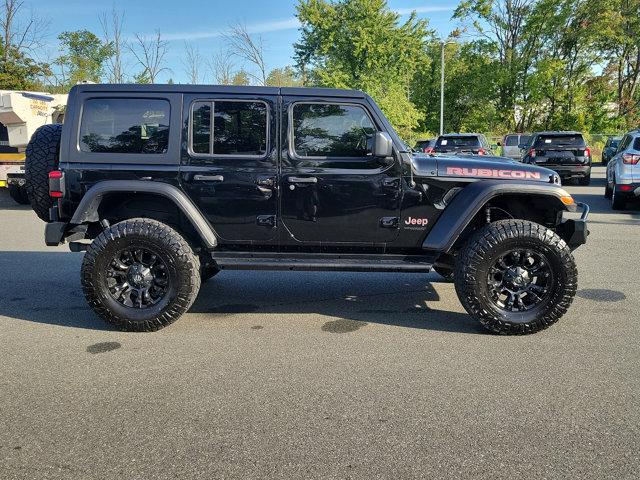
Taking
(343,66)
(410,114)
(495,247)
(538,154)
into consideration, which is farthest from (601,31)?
(495,247)

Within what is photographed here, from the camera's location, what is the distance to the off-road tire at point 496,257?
4.26 metres

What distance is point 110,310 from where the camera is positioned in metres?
4.40

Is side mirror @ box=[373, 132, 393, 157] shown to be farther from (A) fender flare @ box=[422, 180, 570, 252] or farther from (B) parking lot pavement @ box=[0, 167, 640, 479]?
(B) parking lot pavement @ box=[0, 167, 640, 479]

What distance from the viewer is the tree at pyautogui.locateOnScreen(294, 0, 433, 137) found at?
29.4 meters

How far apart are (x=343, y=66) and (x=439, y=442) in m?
29.7

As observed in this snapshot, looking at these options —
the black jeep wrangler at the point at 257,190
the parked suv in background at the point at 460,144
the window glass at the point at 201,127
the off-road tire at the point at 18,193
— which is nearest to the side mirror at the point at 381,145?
the black jeep wrangler at the point at 257,190

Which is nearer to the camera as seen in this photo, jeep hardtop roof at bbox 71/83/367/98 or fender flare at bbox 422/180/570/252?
fender flare at bbox 422/180/570/252

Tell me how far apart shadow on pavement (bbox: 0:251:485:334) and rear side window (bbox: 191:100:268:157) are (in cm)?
157

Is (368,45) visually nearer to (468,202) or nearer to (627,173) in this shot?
(627,173)

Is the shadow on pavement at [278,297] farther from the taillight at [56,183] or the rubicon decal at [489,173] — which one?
the rubicon decal at [489,173]

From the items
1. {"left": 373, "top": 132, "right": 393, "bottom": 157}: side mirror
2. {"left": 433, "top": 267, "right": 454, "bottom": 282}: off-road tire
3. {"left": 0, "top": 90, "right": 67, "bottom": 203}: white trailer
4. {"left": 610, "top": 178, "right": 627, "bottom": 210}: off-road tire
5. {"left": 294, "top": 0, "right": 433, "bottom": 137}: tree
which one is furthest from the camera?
{"left": 294, "top": 0, "right": 433, "bottom": 137}: tree

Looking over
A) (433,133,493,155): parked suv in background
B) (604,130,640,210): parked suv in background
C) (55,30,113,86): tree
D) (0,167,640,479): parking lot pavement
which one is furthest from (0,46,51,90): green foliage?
(604,130,640,210): parked suv in background

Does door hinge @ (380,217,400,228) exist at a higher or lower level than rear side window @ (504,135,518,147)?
lower

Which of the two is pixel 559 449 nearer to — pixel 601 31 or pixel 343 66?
pixel 343 66
